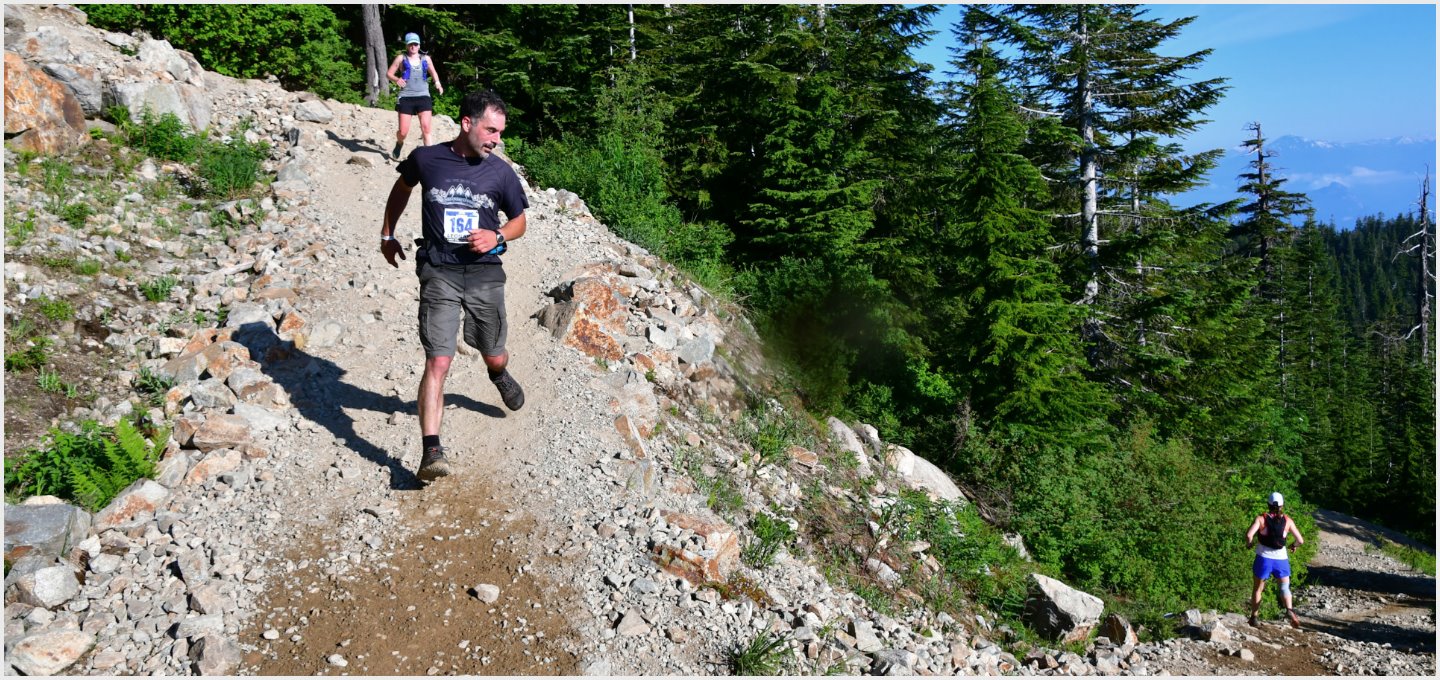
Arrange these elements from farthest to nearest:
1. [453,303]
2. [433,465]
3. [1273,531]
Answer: [1273,531] → [453,303] → [433,465]

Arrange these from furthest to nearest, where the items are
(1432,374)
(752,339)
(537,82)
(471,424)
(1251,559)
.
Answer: (1432,374) < (537,82) < (1251,559) < (752,339) < (471,424)

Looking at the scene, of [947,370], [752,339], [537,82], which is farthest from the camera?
[537,82]

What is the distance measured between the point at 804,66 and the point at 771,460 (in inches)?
461

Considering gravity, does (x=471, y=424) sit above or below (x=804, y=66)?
below

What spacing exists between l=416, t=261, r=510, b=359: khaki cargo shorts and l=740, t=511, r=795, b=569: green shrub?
95.4 inches

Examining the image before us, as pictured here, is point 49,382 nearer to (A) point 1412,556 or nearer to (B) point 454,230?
(B) point 454,230

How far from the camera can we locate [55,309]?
6.80m

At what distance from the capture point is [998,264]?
13.2 meters

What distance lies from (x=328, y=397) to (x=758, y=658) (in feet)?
13.5

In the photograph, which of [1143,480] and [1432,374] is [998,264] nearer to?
[1143,480]

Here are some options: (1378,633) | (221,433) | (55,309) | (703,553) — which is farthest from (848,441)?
(55,309)

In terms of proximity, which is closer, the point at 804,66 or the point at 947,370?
the point at 947,370

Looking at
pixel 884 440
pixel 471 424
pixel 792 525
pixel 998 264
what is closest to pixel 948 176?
pixel 998 264

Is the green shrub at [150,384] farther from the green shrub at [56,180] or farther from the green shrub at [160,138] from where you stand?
the green shrub at [160,138]
